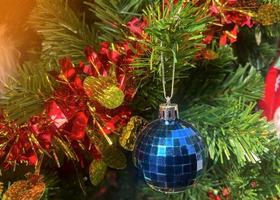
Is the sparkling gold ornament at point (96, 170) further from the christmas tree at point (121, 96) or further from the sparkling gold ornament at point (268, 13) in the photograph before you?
the sparkling gold ornament at point (268, 13)

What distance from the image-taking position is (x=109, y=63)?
1.33ft

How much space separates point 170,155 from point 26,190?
5.8 inches

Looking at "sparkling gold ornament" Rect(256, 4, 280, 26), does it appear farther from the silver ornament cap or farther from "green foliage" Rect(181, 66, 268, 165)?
the silver ornament cap

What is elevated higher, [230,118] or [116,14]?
[116,14]

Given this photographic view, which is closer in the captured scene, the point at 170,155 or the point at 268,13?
the point at 170,155

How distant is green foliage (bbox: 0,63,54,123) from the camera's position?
395 mm

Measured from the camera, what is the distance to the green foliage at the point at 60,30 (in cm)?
45

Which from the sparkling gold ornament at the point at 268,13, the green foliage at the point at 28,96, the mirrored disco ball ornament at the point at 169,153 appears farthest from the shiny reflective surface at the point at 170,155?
the sparkling gold ornament at the point at 268,13

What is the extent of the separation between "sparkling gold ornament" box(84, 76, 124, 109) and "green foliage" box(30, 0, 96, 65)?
91 millimetres

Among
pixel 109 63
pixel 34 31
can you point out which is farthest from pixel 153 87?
pixel 34 31

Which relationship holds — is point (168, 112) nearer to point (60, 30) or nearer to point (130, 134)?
point (130, 134)

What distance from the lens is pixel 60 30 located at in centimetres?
46

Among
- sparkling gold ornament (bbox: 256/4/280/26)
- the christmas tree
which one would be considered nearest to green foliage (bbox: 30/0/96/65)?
the christmas tree

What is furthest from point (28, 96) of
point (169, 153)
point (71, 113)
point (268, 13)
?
point (268, 13)
